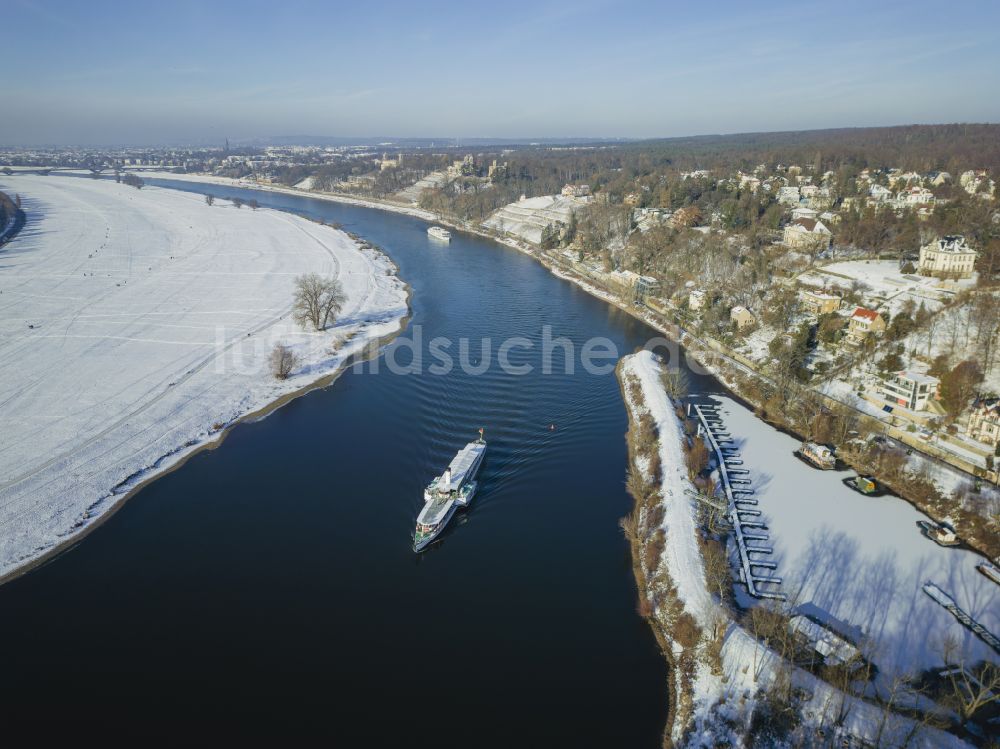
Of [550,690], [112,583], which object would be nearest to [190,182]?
[112,583]

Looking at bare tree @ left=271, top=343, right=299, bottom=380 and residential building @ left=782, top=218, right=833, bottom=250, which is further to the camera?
residential building @ left=782, top=218, right=833, bottom=250

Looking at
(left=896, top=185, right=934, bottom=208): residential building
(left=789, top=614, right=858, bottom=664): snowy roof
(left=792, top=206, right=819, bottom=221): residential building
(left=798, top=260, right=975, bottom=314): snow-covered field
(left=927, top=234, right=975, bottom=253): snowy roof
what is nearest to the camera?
(left=789, top=614, right=858, bottom=664): snowy roof

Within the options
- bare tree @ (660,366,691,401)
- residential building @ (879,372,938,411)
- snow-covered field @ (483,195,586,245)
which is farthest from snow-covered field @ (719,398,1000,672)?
snow-covered field @ (483,195,586,245)

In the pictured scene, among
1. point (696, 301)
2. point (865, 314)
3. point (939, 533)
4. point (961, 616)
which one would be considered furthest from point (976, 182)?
point (961, 616)

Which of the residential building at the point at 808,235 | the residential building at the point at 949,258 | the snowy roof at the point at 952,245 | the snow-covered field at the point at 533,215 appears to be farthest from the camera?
the snow-covered field at the point at 533,215

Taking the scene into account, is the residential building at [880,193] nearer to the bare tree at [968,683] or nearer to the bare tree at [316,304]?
the bare tree at [316,304]

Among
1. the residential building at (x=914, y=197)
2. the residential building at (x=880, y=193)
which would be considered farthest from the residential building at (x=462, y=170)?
the residential building at (x=914, y=197)

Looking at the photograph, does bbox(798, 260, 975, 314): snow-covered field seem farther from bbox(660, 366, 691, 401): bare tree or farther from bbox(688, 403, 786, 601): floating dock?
bbox(688, 403, 786, 601): floating dock

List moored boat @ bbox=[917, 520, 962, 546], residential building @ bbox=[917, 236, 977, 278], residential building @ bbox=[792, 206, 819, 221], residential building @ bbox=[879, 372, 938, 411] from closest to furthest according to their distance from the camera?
1. moored boat @ bbox=[917, 520, 962, 546]
2. residential building @ bbox=[879, 372, 938, 411]
3. residential building @ bbox=[917, 236, 977, 278]
4. residential building @ bbox=[792, 206, 819, 221]
